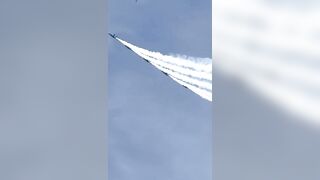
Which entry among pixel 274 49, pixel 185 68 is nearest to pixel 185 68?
pixel 185 68

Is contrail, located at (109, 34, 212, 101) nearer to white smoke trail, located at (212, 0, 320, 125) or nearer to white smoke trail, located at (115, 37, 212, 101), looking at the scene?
white smoke trail, located at (115, 37, 212, 101)

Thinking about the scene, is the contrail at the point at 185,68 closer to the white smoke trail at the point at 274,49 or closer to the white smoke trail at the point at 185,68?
the white smoke trail at the point at 185,68

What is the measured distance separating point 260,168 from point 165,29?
2.10 metres

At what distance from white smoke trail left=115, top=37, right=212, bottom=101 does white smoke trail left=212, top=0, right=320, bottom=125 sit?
2.29 ft

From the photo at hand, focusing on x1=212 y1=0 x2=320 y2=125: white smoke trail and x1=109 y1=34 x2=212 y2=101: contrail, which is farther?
x1=109 y1=34 x2=212 y2=101: contrail

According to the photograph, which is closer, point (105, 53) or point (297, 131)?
point (297, 131)

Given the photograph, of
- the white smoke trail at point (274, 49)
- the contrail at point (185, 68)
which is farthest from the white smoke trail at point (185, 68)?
the white smoke trail at point (274, 49)

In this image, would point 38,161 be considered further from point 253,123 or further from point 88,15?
point 253,123

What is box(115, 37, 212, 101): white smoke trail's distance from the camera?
2.12 meters

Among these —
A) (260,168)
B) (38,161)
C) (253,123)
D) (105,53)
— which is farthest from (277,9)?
(38,161)

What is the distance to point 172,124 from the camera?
3201 millimetres

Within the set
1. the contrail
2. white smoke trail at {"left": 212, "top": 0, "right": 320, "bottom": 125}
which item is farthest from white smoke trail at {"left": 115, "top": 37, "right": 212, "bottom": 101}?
white smoke trail at {"left": 212, "top": 0, "right": 320, "bottom": 125}

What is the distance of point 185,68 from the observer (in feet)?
8.06

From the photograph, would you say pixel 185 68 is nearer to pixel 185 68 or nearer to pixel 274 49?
pixel 185 68
